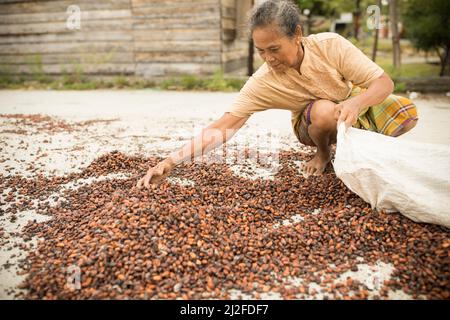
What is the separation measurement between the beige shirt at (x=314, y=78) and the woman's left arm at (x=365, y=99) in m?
0.05

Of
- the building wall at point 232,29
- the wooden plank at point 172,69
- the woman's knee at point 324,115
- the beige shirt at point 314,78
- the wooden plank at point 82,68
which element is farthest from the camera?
the wooden plank at point 82,68

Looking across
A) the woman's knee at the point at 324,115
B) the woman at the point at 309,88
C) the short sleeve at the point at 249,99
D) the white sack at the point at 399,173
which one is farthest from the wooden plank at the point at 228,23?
the white sack at the point at 399,173

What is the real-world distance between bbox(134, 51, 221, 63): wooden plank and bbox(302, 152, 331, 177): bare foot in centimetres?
572

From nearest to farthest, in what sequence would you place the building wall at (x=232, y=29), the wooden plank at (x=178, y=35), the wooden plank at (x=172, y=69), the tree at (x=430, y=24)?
the tree at (x=430, y=24), the wooden plank at (x=178, y=35), the building wall at (x=232, y=29), the wooden plank at (x=172, y=69)

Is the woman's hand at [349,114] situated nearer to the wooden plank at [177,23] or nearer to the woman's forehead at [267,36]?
the woman's forehead at [267,36]

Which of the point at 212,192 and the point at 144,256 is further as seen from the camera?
the point at 212,192

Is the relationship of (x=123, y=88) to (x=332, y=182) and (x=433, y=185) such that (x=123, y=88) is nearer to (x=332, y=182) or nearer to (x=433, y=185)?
(x=332, y=182)

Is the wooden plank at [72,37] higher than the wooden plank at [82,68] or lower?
higher

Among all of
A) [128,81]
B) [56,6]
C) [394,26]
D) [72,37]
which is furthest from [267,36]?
[56,6]

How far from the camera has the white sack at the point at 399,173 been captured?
1934mm
